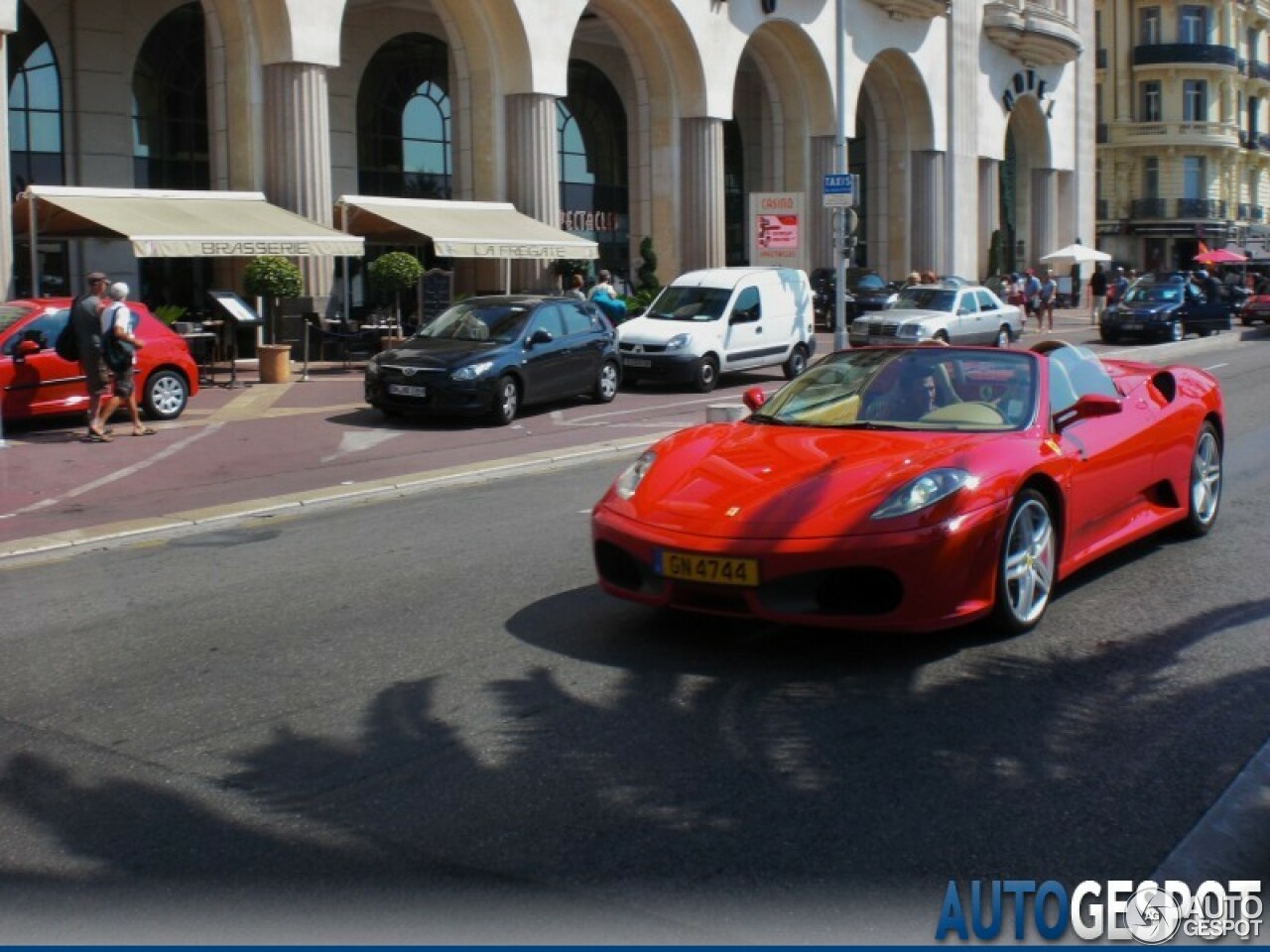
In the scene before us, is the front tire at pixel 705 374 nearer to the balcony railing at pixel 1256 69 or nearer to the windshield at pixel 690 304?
the windshield at pixel 690 304

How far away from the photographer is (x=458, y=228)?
86.1 ft

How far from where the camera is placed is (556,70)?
2962cm

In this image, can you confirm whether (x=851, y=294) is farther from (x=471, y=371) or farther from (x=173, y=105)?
(x=471, y=371)

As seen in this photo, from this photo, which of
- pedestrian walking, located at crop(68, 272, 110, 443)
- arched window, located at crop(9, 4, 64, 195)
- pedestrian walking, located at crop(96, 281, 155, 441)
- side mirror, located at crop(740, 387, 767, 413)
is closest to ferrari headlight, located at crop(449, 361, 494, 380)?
pedestrian walking, located at crop(96, 281, 155, 441)

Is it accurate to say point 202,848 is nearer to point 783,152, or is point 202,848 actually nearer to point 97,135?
point 97,135

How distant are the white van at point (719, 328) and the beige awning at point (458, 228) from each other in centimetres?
408

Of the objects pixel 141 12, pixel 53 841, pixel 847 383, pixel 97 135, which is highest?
pixel 141 12

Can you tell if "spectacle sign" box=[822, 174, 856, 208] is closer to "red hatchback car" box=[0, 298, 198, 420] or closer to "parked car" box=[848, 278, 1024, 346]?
"parked car" box=[848, 278, 1024, 346]

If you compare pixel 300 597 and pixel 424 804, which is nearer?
pixel 424 804

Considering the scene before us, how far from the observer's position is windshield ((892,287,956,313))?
29741 mm

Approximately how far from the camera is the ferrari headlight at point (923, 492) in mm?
6090

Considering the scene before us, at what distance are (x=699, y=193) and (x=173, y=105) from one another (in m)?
11.8

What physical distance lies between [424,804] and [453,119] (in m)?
26.6

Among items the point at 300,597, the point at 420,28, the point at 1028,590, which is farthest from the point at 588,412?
the point at 420,28
